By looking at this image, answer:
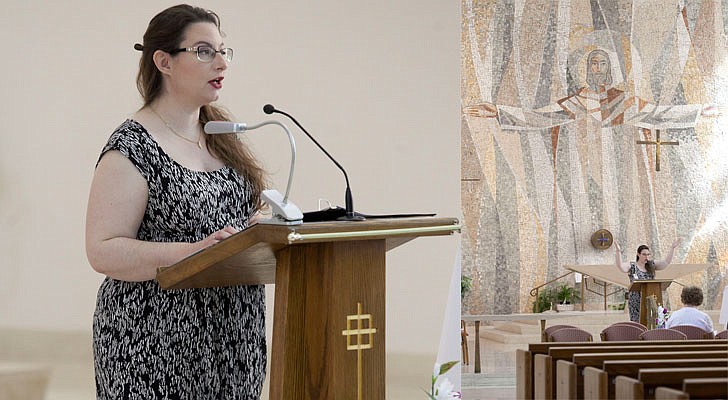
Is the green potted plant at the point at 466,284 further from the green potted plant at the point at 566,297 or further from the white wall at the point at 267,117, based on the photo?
the white wall at the point at 267,117

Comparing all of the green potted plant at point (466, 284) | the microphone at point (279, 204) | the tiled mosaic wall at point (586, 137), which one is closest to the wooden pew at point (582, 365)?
the microphone at point (279, 204)

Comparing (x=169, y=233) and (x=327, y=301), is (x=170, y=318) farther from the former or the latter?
(x=327, y=301)

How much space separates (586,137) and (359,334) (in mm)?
15585

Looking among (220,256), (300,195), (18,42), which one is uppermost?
(18,42)

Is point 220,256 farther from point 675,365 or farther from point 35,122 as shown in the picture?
point 35,122

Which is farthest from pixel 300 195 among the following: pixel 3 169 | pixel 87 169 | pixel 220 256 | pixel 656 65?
pixel 656 65

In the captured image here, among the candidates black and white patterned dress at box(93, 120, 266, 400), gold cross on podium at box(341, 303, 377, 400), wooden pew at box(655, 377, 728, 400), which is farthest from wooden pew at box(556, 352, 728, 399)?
black and white patterned dress at box(93, 120, 266, 400)

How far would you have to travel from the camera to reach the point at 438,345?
191 inches

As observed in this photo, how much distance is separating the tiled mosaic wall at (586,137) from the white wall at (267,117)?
11505 mm

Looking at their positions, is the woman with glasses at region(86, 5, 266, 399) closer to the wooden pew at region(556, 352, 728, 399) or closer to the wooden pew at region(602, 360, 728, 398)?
the wooden pew at region(556, 352, 728, 399)

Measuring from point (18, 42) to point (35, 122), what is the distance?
0.37 meters

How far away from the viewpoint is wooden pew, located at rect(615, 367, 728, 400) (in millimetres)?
1447

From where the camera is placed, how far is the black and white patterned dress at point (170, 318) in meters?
2.47

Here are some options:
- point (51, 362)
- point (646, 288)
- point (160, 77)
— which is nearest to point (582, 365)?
point (160, 77)
